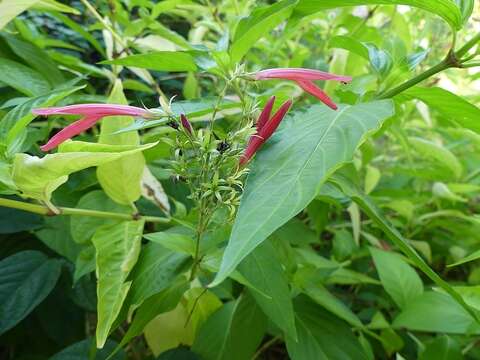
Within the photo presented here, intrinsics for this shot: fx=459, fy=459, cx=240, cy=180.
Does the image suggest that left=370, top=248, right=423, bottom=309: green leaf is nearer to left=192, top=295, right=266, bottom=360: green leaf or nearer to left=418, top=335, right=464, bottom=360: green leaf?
left=418, top=335, right=464, bottom=360: green leaf

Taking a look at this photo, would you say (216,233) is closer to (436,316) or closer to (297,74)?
(297,74)

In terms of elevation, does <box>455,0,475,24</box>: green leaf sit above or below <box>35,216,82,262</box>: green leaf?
above

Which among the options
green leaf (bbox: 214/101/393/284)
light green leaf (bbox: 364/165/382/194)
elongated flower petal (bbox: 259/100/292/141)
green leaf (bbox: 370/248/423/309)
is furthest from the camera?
light green leaf (bbox: 364/165/382/194)

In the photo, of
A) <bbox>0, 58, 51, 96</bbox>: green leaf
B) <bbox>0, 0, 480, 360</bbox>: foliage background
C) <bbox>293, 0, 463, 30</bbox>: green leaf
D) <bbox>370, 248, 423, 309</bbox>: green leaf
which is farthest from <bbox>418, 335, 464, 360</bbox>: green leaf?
<bbox>0, 58, 51, 96</bbox>: green leaf

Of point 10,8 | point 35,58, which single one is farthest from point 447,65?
point 35,58

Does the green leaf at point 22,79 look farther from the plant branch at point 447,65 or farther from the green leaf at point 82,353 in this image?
the plant branch at point 447,65

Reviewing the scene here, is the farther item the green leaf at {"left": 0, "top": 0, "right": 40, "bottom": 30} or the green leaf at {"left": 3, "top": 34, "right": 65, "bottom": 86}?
the green leaf at {"left": 3, "top": 34, "right": 65, "bottom": 86}
